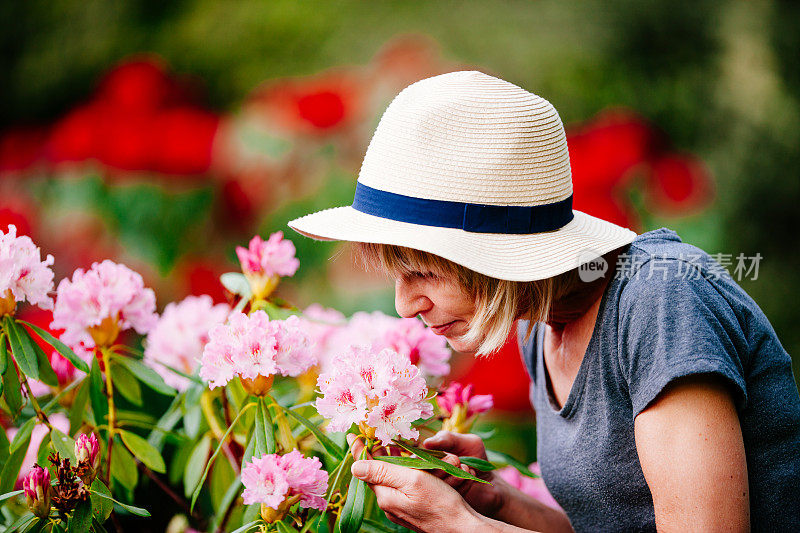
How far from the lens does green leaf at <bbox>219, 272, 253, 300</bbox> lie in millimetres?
1610

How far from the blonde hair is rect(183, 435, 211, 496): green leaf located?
52cm

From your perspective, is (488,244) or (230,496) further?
(230,496)

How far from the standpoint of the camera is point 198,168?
3148 millimetres

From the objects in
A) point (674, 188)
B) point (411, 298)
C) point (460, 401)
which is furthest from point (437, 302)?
point (674, 188)

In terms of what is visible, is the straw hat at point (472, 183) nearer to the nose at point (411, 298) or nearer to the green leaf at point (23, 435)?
the nose at point (411, 298)

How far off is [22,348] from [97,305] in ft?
0.53

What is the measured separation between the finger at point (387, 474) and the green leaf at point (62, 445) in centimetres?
49

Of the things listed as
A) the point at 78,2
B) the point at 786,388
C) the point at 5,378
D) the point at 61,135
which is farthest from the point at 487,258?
the point at 78,2

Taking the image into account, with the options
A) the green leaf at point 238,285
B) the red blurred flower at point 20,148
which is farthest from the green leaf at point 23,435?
the red blurred flower at point 20,148

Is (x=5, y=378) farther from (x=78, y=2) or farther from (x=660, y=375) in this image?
(x=78, y=2)

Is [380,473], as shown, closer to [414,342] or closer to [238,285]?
[414,342]

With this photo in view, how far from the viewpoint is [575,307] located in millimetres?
1498

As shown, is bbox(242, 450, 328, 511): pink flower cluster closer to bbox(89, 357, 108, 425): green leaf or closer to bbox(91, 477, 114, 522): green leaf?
bbox(91, 477, 114, 522): green leaf

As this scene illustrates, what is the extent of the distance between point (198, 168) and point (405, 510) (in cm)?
219
